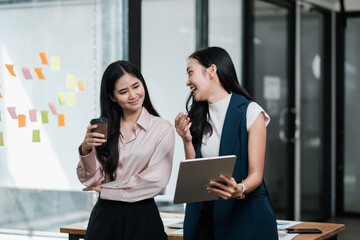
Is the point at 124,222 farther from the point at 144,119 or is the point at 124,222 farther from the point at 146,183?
the point at 144,119

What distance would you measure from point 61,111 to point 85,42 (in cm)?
48

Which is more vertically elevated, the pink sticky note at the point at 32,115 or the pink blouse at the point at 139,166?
the pink sticky note at the point at 32,115

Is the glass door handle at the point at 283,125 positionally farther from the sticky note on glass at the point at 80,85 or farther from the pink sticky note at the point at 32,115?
the pink sticky note at the point at 32,115

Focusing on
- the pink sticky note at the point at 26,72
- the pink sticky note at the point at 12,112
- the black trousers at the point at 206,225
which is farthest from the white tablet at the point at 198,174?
the pink sticky note at the point at 26,72

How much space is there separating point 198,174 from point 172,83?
2.52 metres

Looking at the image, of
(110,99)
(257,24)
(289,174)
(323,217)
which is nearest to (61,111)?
(110,99)

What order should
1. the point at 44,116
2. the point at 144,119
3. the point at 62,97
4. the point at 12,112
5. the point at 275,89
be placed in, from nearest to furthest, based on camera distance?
1. the point at 144,119
2. the point at 12,112
3. the point at 44,116
4. the point at 62,97
5. the point at 275,89

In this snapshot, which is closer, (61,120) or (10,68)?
(10,68)

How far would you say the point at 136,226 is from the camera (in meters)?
2.35

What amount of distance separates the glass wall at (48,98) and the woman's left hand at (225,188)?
4.76 ft

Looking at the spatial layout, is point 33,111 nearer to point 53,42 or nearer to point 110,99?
point 53,42

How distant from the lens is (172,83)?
182 inches

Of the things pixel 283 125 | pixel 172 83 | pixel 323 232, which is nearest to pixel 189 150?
pixel 323 232

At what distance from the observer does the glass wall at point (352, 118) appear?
7.48 m
